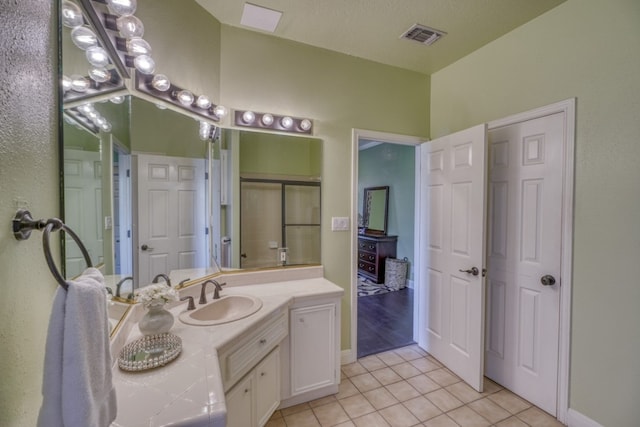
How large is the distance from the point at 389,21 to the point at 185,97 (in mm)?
1500

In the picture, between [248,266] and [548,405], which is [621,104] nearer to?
[548,405]

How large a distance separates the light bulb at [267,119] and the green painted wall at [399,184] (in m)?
2.93

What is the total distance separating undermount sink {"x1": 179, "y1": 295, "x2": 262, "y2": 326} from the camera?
5.27 feet

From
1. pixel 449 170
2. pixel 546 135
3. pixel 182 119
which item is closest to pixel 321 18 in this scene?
pixel 182 119

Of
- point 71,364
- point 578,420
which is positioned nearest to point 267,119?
point 71,364

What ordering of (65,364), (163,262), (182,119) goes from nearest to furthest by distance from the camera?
1. (65,364)
2. (163,262)
3. (182,119)

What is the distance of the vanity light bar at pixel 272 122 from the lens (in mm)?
2158

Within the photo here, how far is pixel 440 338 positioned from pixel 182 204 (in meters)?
2.38

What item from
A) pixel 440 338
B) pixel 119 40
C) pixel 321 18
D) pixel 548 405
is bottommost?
pixel 548 405

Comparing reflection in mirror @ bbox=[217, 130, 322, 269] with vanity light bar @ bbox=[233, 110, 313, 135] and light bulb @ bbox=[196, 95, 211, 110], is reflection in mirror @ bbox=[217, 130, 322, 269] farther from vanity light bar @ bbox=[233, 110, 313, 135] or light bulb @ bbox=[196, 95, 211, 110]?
light bulb @ bbox=[196, 95, 211, 110]

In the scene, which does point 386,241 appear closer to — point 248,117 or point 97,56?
point 248,117

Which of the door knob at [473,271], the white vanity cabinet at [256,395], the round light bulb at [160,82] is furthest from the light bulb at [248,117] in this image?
the door knob at [473,271]

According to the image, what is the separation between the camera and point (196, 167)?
1.91 m

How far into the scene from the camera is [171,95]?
67.8 inches
